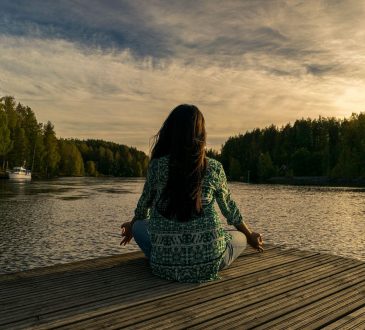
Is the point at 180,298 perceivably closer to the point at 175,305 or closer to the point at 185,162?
the point at 175,305

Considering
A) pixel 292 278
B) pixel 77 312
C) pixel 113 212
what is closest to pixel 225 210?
pixel 292 278

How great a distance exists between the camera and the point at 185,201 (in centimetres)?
501

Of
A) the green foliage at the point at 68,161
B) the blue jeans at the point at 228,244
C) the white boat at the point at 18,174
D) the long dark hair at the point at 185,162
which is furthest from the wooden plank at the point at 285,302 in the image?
the green foliage at the point at 68,161

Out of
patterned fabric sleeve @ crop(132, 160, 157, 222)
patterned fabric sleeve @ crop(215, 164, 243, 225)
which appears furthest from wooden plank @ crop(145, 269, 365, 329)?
patterned fabric sleeve @ crop(132, 160, 157, 222)

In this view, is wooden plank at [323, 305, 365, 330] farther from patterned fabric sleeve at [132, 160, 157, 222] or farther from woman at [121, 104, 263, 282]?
patterned fabric sleeve at [132, 160, 157, 222]

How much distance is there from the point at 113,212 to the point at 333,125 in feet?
479

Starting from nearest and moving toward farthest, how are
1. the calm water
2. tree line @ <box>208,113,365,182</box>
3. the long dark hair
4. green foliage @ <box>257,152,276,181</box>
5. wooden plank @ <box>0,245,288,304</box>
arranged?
the long dark hair, wooden plank @ <box>0,245,288,304</box>, the calm water, tree line @ <box>208,113,365,182</box>, green foliage @ <box>257,152,276,181</box>

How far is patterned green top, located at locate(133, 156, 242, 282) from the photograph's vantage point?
5.09 metres

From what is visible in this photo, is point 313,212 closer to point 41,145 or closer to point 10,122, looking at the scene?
point 10,122

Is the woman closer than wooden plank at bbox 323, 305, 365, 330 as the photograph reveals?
No

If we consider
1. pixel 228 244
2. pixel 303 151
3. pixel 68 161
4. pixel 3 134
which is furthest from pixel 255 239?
pixel 68 161

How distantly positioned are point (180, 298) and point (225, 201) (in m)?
1.47

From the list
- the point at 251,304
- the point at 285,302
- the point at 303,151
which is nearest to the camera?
the point at 251,304

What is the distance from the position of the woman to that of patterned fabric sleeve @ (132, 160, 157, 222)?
0.04 feet
